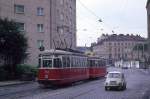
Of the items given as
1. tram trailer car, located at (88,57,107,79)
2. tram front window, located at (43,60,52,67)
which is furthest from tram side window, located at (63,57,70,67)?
tram trailer car, located at (88,57,107,79)

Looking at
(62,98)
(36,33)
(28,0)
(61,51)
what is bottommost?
(62,98)

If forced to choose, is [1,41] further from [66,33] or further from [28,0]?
[66,33]

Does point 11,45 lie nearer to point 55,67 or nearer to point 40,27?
point 55,67

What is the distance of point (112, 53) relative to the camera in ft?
607

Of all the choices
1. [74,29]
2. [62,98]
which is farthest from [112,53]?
[62,98]

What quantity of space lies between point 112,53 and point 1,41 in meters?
136

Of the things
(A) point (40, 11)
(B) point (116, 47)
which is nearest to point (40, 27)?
(A) point (40, 11)

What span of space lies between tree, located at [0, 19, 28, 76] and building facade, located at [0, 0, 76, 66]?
16582mm

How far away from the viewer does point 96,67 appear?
57.3 metres

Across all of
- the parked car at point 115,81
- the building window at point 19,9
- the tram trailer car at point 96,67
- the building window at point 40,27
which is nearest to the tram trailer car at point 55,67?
the parked car at point 115,81

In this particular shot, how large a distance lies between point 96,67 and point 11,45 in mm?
11848

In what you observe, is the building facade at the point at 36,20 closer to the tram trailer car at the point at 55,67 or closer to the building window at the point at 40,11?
the building window at the point at 40,11

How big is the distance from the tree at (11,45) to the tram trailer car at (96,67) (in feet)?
26.1

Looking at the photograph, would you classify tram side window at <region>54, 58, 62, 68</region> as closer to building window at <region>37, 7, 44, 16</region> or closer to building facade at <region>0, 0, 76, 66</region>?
building facade at <region>0, 0, 76, 66</region>
